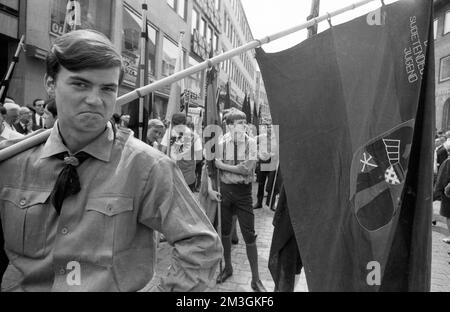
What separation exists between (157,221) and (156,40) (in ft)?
62.6

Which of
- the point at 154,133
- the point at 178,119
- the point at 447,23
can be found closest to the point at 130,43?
the point at 178,119

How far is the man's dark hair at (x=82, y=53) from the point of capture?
1.37 metres

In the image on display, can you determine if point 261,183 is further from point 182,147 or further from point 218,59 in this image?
point 218,59

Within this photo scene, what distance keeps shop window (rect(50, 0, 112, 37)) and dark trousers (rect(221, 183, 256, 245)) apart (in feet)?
27.3

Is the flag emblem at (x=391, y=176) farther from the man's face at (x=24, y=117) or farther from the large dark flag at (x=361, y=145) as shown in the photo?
the man's face at (x=24, y=117)

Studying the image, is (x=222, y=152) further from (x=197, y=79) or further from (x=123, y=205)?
(x=197, y=79)

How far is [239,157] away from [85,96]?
3407 mm

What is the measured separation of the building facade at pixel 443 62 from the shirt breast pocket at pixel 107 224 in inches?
1216

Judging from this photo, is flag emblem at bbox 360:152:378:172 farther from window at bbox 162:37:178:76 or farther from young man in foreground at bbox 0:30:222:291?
window at bbox 162:37:178:76

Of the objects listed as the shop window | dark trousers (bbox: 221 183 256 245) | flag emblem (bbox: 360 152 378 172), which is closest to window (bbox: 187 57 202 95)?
the shop window

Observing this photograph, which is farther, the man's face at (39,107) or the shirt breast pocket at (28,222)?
the man's face at (39,107)

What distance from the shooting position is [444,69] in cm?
2733

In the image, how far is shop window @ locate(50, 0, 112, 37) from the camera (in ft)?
36.1

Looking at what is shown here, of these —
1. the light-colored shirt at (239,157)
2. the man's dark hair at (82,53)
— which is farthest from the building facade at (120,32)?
the man's dark hair at (82,53)
